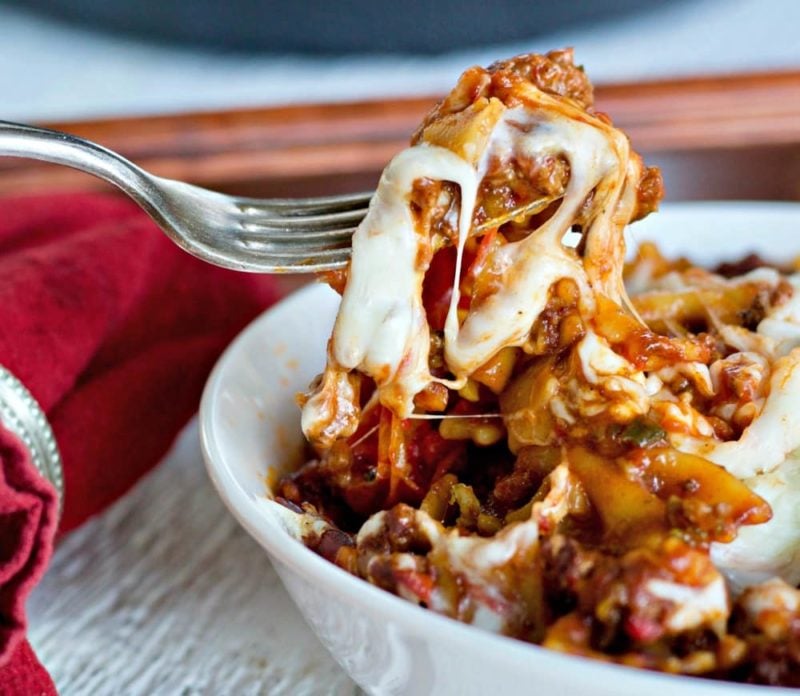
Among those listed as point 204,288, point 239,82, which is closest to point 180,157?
point 239,82

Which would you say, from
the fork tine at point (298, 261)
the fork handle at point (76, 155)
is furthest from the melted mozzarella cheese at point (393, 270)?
the fork handle at point (76, 155)

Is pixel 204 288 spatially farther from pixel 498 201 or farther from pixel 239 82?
pixel 239 82

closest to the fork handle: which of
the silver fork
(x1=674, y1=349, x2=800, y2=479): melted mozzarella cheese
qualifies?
the silver fork

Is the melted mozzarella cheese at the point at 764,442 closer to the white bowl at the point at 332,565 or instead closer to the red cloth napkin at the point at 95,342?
the white bowl at the point at 332,565

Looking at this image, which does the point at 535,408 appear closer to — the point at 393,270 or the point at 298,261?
the point at 393,270

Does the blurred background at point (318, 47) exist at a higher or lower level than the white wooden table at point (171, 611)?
higher

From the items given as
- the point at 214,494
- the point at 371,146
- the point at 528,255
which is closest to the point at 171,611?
the point at 214,494
